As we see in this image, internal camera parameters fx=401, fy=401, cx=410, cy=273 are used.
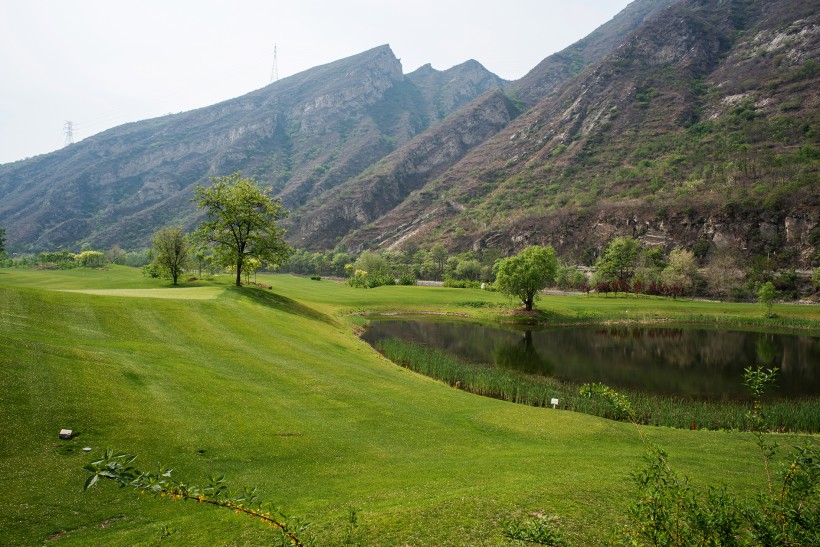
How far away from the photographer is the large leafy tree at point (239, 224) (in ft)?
149

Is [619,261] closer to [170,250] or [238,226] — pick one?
[238,226]

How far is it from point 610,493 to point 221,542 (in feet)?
34.6

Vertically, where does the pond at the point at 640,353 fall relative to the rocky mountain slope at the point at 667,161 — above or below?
below

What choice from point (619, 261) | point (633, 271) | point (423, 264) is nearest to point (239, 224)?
point (619, 261)

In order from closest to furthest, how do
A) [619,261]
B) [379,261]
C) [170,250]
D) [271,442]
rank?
1. [271,442]
2. [170,250]
3. [619,261]
4. [379,261]

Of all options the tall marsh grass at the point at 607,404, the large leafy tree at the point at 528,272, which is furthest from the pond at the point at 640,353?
the large leafy tree at the point at 528,272

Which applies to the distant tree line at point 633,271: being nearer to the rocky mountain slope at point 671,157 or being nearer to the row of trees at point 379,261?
the row of trees at point 379,261

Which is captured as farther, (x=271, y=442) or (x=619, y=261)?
(x=619, y=261)

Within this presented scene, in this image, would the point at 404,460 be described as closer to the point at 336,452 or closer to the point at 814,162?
the point at 336,452

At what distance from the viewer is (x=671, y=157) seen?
5079 inches

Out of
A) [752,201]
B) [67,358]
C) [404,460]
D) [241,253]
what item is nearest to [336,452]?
[404,460]

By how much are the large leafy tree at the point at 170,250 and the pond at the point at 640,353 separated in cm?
2982

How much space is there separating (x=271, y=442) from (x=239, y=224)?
1452 inches

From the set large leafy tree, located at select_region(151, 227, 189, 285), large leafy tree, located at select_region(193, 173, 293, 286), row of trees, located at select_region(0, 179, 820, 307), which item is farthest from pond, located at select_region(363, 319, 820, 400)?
large leafy tree, located at select_region(151, 227, 189, 285)
